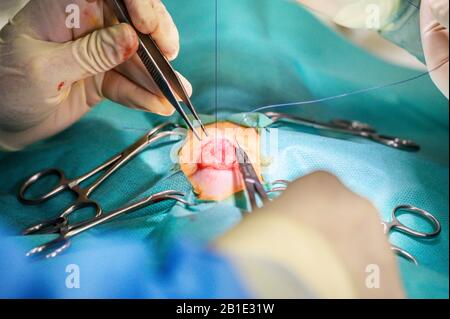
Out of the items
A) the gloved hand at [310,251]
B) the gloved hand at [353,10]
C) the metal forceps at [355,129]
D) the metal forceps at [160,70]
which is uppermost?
the gloved hand at [353,10]

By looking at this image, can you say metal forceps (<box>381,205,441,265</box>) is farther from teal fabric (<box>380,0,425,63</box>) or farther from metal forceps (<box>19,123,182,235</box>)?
metal forceps (<box>19,123,182,235</box>)

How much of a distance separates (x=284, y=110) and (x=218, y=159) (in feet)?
0.60

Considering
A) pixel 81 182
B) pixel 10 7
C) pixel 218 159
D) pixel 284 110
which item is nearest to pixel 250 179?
pixel 218 159

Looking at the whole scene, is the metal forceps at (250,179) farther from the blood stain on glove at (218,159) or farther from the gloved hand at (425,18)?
the gloved hand at (425,18)

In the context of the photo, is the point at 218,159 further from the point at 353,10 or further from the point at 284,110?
the point at 353,10

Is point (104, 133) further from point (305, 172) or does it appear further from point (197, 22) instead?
point (305, 172)

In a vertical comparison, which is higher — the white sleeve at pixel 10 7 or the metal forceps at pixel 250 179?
the white sleeve at pixel 10 7

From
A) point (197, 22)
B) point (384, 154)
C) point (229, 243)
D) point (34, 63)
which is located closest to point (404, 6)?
point (384, 154)

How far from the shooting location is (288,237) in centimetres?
92

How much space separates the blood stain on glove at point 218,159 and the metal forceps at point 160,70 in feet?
0.09

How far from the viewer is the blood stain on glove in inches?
39.0

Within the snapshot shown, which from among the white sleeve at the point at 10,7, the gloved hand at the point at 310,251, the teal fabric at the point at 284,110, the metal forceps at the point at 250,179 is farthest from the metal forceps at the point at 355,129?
the white sleeve at the point at 10,7

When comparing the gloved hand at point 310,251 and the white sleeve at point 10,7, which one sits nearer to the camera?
the gloved hand at point 310,251

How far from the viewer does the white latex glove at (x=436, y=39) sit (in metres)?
0.96
